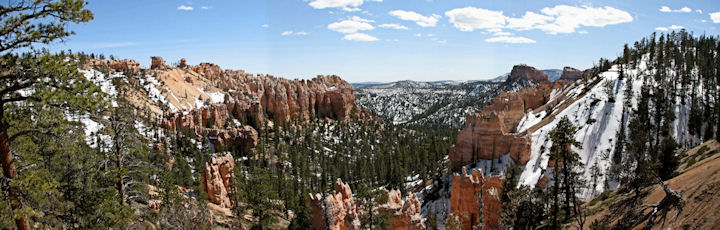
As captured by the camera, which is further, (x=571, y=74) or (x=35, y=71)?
(x=571, y=74)

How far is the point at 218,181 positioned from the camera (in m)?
47.4

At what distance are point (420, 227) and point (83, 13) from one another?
2568cm

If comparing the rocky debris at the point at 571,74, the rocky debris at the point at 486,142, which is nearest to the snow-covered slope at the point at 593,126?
the rocky debris at the point at 486,142

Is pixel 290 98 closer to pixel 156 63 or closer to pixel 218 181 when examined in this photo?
pixel 156 63

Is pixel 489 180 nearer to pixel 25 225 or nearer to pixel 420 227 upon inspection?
pixel 420 227

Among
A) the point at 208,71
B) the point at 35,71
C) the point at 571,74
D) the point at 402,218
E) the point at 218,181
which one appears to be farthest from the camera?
the point at 571,74

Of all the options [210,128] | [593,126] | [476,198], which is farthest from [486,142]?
[210,128]

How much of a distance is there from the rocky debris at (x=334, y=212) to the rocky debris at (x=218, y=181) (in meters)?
18.4

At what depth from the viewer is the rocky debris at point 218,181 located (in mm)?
46719

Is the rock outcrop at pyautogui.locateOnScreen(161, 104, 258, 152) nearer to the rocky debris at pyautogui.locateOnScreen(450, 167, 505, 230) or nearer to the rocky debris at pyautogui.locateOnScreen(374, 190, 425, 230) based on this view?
the rocky debris at pyautogui.locateOnScreen(450, 167, 505, 230)

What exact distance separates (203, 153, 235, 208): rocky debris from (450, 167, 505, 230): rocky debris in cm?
2811

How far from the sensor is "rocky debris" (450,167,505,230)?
34531mm

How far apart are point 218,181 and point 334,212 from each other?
22486 millimetres

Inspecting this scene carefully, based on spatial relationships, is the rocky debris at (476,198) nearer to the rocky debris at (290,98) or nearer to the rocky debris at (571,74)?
the rocky debris at (290,98)
